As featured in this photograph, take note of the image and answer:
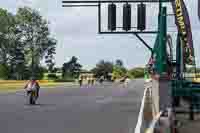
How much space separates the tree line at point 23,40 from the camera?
146750 millimetres

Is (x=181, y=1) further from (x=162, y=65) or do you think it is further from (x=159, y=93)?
(x=159, y=93)

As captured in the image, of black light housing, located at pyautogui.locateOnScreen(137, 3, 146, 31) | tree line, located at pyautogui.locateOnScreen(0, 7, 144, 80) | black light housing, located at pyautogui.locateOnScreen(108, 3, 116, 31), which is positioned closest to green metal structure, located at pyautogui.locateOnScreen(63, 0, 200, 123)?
black light housing, located at pyautogui.locateOnScreen(137, 3, 146, 31)

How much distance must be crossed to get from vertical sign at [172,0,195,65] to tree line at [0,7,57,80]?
4951 inches

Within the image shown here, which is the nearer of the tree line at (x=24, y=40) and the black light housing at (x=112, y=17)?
the black light housing at (x=112, y=17)

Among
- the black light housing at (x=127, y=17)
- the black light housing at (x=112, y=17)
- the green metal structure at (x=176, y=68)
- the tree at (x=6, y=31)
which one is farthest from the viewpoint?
the tree at (x=6, y=31)

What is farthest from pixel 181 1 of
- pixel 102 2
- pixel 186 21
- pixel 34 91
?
pixel 34 91

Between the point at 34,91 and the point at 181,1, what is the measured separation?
1438 centimetres

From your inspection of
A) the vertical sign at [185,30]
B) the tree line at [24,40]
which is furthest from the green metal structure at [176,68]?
the tree line at [24,40]

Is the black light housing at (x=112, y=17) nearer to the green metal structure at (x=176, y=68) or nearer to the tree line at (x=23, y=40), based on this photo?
the green metal structure at (x=176, y=68)

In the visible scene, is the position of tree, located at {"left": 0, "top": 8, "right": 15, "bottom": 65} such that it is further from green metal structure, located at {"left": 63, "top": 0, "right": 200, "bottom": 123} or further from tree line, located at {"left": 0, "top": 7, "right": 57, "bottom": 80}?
green metal structure, located at {"left": 63, "top": 0, "right": 200, "bottom": 123}

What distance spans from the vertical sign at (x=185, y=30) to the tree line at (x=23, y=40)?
125756 mm

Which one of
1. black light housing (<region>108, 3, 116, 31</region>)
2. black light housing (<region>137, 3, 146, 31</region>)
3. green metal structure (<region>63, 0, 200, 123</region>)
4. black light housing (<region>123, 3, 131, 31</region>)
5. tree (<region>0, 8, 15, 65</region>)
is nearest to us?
green metal structure (<region>63, 0, 200, 123</region>)

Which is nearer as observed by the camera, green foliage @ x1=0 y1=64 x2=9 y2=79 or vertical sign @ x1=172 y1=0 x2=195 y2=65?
vertical sign @ x1=172 y1=0 x2=195 y2=65

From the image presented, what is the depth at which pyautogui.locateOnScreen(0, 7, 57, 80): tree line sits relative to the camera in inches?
5778
